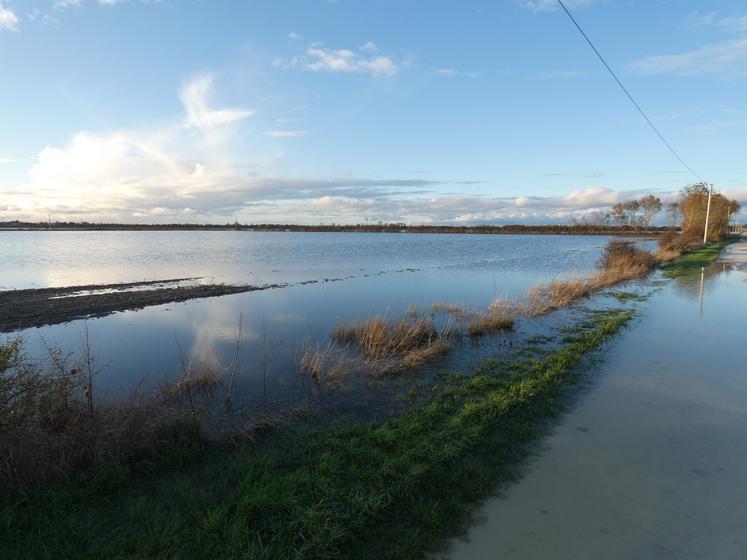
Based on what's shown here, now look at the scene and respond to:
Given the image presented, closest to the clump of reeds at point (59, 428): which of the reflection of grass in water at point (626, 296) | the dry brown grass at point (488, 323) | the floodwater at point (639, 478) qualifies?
the floodwater at point (639, 478)

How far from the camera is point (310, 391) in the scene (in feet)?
28.8

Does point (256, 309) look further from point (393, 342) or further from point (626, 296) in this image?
point (626, 296)

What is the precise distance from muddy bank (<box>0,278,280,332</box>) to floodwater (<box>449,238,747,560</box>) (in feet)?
56.0

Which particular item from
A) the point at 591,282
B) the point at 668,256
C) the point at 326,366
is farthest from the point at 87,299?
the point at 668,256

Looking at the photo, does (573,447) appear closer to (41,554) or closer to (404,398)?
(404,398)

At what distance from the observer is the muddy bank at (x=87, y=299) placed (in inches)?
631

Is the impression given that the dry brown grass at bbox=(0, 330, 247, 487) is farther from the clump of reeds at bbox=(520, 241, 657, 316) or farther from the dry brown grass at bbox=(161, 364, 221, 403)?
the clump of reeds at bbox=(520, 241, 657, 316)

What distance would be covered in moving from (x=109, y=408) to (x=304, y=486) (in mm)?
3372

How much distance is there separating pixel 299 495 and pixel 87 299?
1952cm

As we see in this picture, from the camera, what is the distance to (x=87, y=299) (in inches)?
773

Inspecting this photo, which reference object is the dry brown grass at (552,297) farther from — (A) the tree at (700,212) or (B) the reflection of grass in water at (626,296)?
(A) the tree at (700,212)

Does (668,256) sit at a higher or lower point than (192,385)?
higher

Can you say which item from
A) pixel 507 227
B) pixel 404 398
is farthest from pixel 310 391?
pixel 507 227

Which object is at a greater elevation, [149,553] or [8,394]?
[8,394]
